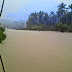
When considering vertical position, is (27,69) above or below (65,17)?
below

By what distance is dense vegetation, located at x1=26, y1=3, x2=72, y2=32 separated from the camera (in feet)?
76.7

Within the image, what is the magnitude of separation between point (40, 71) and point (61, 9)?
2335cm

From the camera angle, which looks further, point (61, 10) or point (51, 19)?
point (51, 19)

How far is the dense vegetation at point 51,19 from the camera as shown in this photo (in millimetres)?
23369

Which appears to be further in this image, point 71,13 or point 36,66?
point 71,13

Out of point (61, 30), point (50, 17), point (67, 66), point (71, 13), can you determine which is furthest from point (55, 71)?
point (50, 17)

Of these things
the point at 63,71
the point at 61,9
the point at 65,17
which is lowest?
the point at 63,71

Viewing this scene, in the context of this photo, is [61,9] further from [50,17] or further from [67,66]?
[67,66]

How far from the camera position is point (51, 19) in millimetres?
30688

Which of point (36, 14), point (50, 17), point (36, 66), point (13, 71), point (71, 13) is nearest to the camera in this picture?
point (13, 71)

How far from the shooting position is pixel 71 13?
75.0 ft

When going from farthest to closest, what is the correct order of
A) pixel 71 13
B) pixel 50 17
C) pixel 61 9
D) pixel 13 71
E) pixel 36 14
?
1. pixel 36 14
2. pixel 50 17
3. pixel 61 9
4. pixel 71 13
5. pixel 13 71

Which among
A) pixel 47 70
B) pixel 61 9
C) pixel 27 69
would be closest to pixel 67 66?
pixel 47 70

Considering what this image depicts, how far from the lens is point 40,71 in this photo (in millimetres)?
3236
